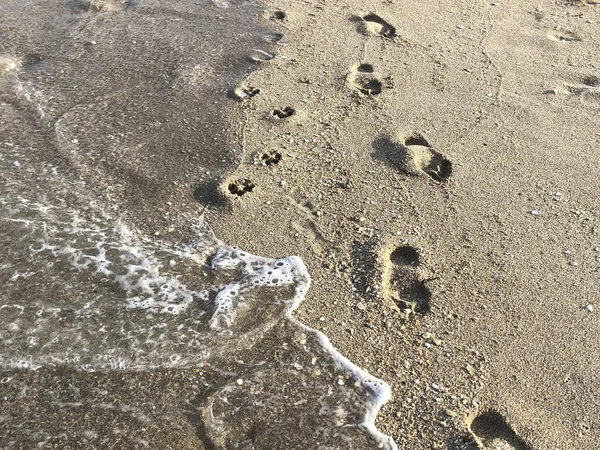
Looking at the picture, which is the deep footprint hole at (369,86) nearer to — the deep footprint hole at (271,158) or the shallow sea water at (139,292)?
the shallow sea water at (139,292)

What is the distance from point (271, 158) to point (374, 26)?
2.36 metres

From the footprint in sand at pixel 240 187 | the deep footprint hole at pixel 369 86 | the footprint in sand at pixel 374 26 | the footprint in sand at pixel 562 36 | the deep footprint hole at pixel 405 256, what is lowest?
the footprint in sand at pixel 240 187

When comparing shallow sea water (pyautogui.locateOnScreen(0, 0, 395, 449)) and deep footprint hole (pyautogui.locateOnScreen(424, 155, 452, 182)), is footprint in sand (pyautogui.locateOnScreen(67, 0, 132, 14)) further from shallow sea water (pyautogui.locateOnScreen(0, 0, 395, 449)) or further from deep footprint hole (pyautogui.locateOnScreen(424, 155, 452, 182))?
deep footprint hole (pyautogui.locateOnScreen(424, 155, 452, 182))

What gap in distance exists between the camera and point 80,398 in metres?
2.51

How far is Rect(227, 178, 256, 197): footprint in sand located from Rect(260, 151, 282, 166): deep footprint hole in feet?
0.78

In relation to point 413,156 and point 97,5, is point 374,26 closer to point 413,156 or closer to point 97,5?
point 413,156

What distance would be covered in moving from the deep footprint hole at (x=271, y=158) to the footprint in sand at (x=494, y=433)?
7.00 feet

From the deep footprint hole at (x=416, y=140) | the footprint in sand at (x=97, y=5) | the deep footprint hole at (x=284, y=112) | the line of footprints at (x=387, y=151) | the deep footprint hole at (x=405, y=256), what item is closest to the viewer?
the deep footprint hole at (x=405, y=256)

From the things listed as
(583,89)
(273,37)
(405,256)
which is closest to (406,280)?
(405,256)

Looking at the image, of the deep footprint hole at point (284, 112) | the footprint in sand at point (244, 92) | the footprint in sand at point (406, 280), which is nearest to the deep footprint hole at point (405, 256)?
the footprint in sand at point (406, 280)

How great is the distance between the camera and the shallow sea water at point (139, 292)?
245 cm

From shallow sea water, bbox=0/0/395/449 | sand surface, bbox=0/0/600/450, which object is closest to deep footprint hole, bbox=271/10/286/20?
sand surface, bbox=0/0/600/450

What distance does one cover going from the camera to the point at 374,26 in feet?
17.8

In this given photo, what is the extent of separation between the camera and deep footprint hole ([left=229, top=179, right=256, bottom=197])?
3607 millimetres
